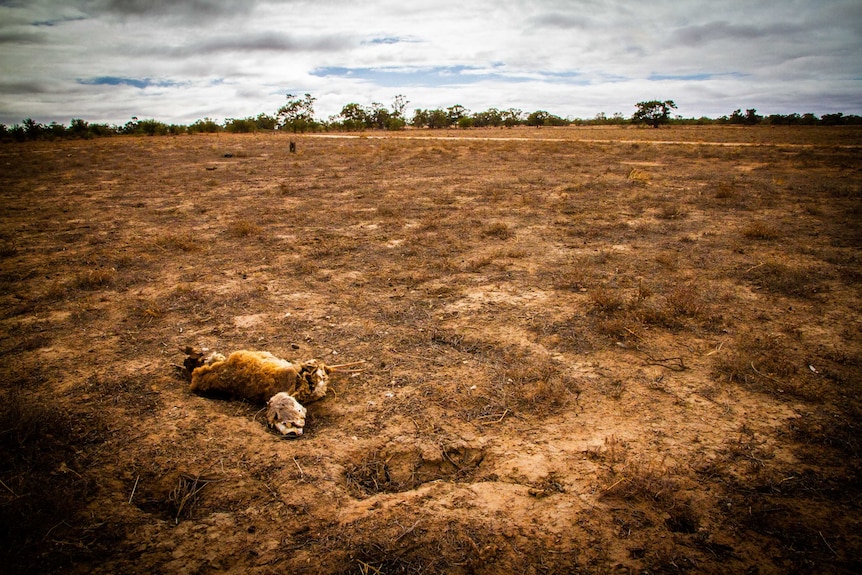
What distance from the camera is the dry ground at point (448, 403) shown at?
7.52 ft

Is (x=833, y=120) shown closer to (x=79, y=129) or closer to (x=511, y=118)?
(x=511, y=118)

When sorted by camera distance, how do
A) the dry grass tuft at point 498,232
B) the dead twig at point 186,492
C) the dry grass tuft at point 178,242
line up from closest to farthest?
the dead twig at point 186,492
the dry grass tuft at point 178,242
the dry grass tuft at point 498,232

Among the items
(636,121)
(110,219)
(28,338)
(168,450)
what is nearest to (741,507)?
(168,450)

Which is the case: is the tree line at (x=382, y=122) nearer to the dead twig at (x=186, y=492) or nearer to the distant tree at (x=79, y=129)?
the distant tree at (x=79, y=129)

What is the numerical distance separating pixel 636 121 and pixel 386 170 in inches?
2757

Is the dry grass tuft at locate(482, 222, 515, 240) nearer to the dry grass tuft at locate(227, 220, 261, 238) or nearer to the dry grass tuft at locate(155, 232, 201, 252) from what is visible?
the dry grass tuft at locate(227, 220, 261, 238)

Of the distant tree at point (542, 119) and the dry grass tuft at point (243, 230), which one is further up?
the distant tree at point (542, 119)

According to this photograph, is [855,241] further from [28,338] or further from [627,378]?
[28,338]

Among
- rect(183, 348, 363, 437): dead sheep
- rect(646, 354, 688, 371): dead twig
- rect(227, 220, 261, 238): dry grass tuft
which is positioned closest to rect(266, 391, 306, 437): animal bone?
rect(183, 348, 363, 437): dead sheep

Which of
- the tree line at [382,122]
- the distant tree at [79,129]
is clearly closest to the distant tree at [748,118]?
the tree line at [382,122]

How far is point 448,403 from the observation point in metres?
3.55

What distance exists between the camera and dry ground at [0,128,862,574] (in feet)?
7.52

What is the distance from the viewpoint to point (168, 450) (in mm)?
2920

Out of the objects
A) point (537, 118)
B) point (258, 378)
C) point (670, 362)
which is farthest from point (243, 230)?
point (537, 118)
